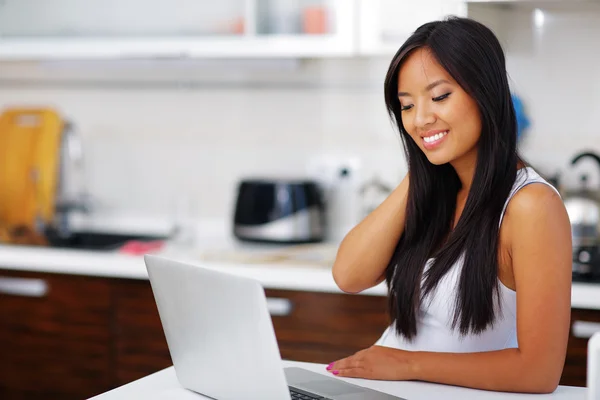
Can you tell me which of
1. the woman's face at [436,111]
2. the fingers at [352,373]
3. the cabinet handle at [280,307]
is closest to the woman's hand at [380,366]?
the fingers at [352,373]

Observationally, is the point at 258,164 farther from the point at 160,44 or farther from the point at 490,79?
the point at 490,79

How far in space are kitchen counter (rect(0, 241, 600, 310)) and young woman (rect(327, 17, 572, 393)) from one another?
0.88 metres

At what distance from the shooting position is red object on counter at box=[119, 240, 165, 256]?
290 centimetres

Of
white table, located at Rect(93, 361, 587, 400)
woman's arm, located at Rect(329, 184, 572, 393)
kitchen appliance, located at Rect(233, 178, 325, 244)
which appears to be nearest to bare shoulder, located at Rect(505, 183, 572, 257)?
woman's arm, located at Rect(329, 184, 572, 393)

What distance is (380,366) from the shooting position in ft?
4.83

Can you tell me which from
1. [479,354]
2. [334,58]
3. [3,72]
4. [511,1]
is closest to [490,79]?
[479,354]

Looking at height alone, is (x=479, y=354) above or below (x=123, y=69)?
below

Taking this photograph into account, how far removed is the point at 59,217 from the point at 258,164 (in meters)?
0.80

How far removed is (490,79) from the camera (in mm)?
1487

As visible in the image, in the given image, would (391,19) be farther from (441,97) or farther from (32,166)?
(32,166)

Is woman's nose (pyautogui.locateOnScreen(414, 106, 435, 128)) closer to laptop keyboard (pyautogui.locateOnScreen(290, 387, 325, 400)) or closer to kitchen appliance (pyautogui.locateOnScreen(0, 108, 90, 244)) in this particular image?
laptop keyboard (pyautogui.locateOnScreen(290, 387, 325, 400))

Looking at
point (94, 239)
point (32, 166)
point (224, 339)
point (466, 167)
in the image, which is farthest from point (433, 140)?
point (32, 166)

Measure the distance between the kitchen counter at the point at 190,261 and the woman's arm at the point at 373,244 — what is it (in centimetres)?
78

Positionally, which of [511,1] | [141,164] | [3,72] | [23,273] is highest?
[511,1]
